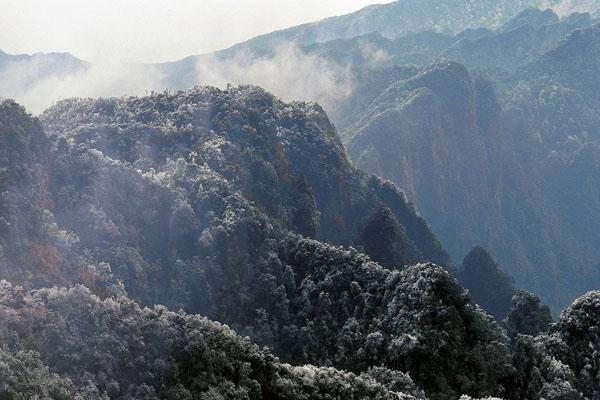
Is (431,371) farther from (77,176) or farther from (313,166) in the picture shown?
(313,166)

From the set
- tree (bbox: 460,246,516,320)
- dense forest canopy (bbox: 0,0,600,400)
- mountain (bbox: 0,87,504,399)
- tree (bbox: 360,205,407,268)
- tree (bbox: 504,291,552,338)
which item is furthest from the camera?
tree (bbox: 460,246,516,320)

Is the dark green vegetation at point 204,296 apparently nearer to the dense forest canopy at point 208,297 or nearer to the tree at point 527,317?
the dense forest canopy at point 208,297

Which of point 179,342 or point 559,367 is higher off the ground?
point 559,367

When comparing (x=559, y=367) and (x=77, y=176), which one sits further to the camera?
(x=77, y=176)

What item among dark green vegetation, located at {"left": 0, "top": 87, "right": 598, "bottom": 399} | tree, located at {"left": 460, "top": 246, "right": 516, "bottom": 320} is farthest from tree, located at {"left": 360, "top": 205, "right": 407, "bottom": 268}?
tree, located at {"left": 460, "top": 246, "right": 516, "bottom": 320}

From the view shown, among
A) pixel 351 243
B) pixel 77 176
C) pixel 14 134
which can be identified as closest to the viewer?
pixel 14 134

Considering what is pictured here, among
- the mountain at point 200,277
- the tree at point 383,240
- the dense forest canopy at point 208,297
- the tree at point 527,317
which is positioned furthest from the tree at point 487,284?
the mountain at point 200,277

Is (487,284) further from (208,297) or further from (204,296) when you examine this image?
(204,296)

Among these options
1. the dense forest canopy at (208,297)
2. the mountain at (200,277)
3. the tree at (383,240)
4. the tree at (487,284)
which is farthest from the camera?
the tree at (487,284)

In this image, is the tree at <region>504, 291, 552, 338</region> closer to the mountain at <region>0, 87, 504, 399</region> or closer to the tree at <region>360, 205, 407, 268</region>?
the tree at <region>360, 205, 407, 268</region>

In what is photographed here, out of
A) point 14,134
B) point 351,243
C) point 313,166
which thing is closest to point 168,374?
point 14,134

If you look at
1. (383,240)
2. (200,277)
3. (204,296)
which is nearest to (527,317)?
(383,240)
